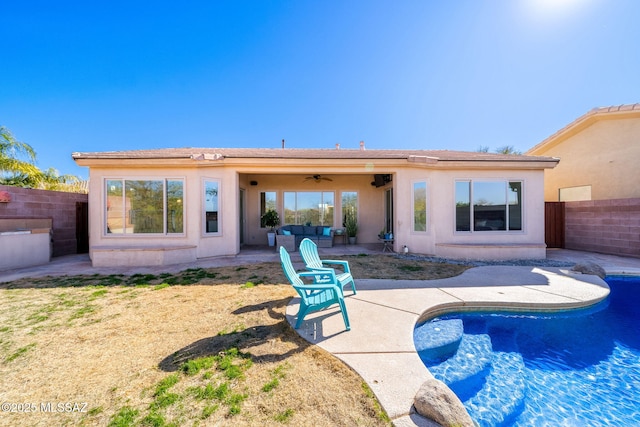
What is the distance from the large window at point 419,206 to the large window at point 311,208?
14.3 ft

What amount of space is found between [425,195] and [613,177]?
10.6m

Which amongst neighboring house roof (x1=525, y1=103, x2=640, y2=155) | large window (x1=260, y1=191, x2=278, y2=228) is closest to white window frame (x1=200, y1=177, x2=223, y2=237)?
large window (x1=260, y1=191, x2=278, y2=228)

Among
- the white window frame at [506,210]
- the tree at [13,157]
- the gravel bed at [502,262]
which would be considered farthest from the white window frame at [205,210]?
the tree at [13,157]

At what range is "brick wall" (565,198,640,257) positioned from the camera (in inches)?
356

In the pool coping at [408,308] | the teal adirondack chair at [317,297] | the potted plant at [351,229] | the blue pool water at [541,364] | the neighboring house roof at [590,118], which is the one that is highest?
the neighboring house roof at [590,118]

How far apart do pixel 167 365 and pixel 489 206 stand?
418 inches

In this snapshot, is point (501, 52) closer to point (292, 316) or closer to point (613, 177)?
point (613, 177)

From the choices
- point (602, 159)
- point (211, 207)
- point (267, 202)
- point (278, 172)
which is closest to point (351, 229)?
point (267, 202)

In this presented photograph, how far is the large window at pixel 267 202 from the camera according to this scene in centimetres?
1245

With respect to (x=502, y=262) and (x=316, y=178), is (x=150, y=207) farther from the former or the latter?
(x=502, y=262)

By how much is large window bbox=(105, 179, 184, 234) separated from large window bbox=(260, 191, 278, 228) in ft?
13.7

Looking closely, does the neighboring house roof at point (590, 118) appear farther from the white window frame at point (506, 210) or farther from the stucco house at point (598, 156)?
the white window frame at point (506, 210)

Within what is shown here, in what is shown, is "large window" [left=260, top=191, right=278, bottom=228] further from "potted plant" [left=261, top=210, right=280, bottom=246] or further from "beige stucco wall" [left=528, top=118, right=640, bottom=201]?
"beige stucco wall" [left=528, top=118, right=640, bottom=201]

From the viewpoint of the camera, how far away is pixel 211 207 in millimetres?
8984
